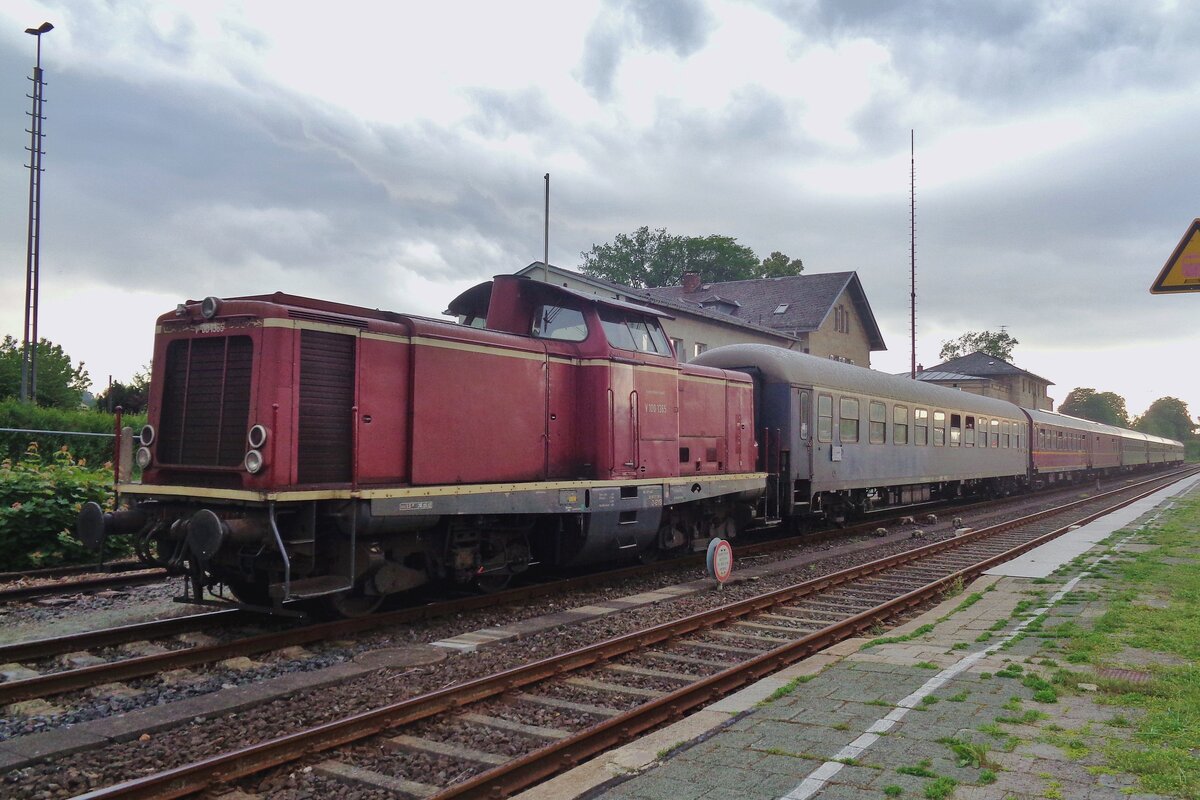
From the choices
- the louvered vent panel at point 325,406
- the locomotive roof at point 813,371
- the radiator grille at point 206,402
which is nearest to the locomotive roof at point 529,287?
the louvered vent panel at point 325,406

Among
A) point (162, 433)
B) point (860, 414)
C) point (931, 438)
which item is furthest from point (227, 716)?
point (931, 438)

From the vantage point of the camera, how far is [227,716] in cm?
537

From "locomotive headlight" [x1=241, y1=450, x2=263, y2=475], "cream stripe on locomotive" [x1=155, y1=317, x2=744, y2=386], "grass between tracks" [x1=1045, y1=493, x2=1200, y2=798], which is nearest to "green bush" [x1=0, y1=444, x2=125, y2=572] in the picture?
"cream stripe on locomotive" [x1=155, y1=317, x2=744, y2=386]

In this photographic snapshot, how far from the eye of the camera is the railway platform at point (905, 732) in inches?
158

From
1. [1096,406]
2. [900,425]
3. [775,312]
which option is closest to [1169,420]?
[1096,406]

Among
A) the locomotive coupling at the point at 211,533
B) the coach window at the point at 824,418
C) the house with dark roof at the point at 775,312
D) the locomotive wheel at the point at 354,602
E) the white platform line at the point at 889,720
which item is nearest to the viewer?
the white platform line at the point at 889,720

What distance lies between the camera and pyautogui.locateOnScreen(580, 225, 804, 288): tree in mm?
66500

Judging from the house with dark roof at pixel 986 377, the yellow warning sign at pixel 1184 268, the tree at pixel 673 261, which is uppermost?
the tree at pixel 673 261

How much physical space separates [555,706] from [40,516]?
27.9ft

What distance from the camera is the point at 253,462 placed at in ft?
22.0

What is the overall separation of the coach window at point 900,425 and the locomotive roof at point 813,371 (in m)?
0.26

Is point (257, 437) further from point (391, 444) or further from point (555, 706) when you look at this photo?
point (555, 706)

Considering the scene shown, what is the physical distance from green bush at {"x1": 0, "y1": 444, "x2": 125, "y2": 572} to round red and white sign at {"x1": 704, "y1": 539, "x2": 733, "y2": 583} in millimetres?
7839

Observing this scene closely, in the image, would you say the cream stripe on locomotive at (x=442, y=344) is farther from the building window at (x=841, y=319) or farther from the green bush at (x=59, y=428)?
the building window at (x=841, y=319)
